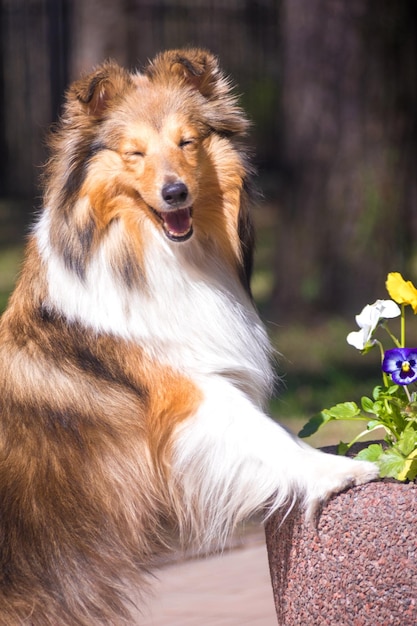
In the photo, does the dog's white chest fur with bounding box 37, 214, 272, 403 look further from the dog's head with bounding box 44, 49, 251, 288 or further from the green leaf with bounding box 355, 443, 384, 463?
the green leaf with bounding box 355, 443, 384, 463

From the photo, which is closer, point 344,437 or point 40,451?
point 40,451

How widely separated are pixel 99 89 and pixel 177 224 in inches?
22.9

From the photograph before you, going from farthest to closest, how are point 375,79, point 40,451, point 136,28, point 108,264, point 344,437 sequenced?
1. point 136,28
2. point 375,79
3. point 344,437
4. point 108,264
5. point 40,451

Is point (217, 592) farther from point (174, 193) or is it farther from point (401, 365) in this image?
point (174, 193)

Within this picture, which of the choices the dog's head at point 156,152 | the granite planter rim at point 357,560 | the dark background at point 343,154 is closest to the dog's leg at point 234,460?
the granite planter rim at point 357,560

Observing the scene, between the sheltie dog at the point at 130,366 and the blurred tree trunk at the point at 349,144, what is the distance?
18.5 ft

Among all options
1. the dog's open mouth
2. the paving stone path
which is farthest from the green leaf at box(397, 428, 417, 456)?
the paving stone path

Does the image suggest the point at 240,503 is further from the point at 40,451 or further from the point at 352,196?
the point at 352,196

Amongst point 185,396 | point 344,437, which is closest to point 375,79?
point 344,437

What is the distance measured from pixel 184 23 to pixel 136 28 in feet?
3.89

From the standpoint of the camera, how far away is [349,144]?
9625mm

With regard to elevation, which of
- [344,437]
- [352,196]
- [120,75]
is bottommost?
[344,437]

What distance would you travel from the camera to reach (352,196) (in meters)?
9.61

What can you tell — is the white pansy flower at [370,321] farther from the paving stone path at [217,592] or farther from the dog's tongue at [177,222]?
the paving stone path at [217,592]
